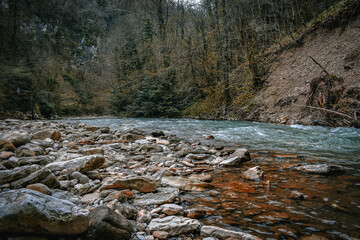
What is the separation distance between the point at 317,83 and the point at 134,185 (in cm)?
845

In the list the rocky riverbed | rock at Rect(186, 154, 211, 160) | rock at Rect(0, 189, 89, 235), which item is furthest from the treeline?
rock at Rect(0, 189, 89, 235)

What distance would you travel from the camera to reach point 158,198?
2.05m

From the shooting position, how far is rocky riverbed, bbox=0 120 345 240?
126 cm

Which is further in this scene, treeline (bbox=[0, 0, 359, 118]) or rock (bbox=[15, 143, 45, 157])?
treeline (bbox=[0, 0, 359, 118])

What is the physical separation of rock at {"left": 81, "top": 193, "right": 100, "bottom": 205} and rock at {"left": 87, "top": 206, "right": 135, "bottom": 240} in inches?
22.4

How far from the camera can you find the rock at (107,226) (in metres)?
1.32

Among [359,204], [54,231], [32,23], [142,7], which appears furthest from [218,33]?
[32,23]

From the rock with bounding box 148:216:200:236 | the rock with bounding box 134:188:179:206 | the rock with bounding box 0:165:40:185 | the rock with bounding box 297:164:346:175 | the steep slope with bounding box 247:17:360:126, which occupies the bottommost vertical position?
the rock with bounding box 134:188:179:206

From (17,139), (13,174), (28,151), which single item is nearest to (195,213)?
(13,174)

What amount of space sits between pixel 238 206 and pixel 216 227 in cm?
52

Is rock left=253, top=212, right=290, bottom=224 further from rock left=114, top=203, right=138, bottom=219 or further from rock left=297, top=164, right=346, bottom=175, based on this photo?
rock left=297, top=164, right=346, bottom=175

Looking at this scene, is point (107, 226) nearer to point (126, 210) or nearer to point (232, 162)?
point (126, 210)

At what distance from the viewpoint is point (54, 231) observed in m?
1.26

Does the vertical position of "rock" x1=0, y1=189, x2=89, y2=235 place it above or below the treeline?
below
